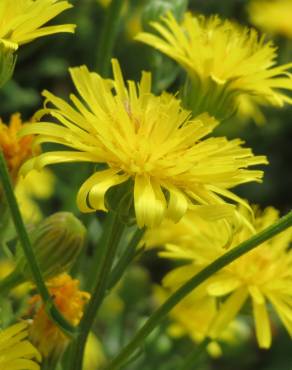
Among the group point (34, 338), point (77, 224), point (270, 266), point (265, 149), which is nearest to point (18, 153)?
point (77, 224)

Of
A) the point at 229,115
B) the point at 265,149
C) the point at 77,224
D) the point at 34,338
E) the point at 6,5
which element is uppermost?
the point at 6,5

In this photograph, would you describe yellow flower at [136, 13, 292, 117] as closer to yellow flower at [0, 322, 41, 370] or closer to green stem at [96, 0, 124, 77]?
green stem at [96, 0, 124, 77]

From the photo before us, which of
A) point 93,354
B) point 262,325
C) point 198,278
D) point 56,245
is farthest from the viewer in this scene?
point 93,354

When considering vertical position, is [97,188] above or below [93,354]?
above

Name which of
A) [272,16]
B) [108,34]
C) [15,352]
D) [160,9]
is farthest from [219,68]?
[272,16]

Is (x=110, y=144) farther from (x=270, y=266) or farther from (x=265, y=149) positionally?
(x=265, y=149)

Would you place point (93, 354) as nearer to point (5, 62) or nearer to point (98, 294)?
point (98, 294)
